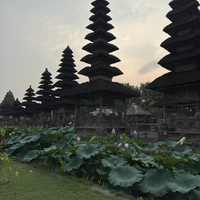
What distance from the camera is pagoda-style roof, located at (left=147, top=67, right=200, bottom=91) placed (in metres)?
10.5

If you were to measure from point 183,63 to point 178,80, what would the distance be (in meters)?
2.03

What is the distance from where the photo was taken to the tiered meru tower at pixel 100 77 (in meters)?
14.0

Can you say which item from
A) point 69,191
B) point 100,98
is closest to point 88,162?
point 69,191

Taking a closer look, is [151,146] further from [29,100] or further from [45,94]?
[29,100]

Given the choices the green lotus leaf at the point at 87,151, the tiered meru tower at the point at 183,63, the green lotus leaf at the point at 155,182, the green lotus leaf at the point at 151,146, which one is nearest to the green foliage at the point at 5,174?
the green lotus leaf at the point at 87,151

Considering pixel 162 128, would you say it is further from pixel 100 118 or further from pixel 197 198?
pixel 197 198

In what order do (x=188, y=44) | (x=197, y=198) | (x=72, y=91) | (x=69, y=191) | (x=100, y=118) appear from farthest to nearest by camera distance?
(x=72, y=91)
(x=100, y=118)
(x=188, y=44)
(x=69, y=191)
(x=197, y=198)

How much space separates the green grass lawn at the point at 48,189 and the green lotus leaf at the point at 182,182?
0.99m

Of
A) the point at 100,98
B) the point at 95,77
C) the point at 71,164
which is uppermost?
the point at 95,77

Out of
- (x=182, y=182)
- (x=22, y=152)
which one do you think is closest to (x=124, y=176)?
(x=182, y=182)

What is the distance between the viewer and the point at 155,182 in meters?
3.24

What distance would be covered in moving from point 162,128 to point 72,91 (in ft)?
27.6

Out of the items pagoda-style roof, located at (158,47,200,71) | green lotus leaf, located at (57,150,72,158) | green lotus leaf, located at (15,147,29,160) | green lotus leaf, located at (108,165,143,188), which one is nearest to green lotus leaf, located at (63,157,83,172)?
green lotus leaf, located at (57,150,72,158)

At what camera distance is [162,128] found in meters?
11.5
